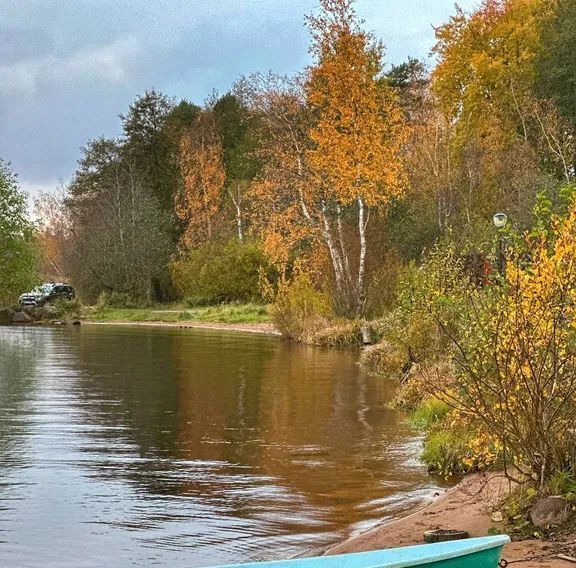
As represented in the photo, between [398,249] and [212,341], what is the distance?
8.41m

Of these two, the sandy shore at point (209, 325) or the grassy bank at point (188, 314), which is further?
the grassy bank at point (188, 314)

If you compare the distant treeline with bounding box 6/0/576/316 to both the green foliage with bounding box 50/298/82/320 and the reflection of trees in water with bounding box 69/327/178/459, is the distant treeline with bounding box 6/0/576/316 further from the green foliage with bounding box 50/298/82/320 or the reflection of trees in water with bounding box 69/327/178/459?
the reflection of trees in water with bounding box 69/327/178/459

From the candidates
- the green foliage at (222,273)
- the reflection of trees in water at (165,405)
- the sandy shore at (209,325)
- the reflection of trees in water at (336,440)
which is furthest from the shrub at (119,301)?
the reflection of trees in water at (336,440)

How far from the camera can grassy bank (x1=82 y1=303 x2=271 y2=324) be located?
1756 inches

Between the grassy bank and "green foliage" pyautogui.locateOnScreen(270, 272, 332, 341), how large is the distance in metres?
8.43

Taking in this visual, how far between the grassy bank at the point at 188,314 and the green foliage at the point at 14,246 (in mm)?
3963

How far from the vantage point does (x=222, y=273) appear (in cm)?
5000

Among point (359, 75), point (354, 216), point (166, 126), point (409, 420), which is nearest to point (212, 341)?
point (354, 216)

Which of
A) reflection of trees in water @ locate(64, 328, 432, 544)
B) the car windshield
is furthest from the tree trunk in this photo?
the car windshield

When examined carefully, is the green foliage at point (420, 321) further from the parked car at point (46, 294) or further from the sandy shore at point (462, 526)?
the parked car at point (46, 294)

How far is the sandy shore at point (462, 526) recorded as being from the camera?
686cm

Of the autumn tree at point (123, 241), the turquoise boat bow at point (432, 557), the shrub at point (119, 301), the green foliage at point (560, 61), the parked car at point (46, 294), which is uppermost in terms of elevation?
the green foliage at point (560, 61)

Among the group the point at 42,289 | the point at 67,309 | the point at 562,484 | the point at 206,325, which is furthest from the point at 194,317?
the point at 562,484

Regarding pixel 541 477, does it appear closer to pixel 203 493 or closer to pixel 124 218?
pixel 203 493
